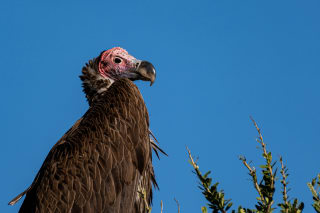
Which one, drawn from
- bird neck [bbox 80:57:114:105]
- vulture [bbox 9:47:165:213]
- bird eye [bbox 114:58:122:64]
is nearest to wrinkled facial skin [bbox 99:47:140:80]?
bird eye [bbox 114:58:122:64]

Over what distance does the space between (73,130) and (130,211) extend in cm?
138

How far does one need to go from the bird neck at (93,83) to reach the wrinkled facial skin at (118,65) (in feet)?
0.49

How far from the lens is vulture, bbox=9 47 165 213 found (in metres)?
5.24

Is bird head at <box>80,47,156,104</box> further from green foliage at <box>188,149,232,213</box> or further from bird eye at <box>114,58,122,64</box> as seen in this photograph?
green foliage at <box>188,149,232,213</box>

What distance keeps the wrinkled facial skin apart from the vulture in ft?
2.92

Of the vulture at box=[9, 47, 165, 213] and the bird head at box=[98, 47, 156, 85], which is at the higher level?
the bird head at box=[98, 47, 156, 85]

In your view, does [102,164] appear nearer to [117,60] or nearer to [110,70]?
[110,70]

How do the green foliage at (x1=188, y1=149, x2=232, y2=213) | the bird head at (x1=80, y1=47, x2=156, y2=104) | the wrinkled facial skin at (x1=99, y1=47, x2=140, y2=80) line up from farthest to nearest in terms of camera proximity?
1. the wrinkled facial skin at (x1=99, y1=47, x2=140, y2=80)
2. the bird head at (x1=80, y1=47, x2=156, y2=104)
3. the green foliage at (x1=188, y1=149, x2=232, y2=213)

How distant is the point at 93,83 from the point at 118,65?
1.77ft

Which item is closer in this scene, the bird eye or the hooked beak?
the hooked beak

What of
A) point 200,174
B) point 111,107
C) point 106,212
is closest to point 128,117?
point 111,107

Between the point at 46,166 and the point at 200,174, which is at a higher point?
the point at 46,166

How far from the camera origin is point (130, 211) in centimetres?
534

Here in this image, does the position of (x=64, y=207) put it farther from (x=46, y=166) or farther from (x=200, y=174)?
(x=200, y=174)
